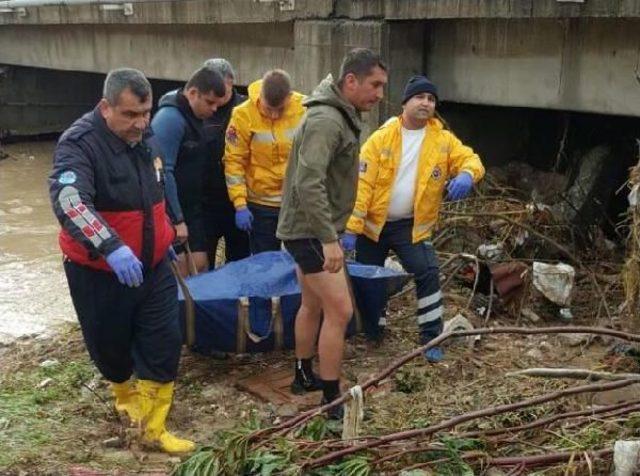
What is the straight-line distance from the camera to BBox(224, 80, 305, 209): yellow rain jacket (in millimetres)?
5254

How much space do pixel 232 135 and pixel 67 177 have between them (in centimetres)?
196

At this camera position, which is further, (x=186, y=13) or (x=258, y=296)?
(x=186, y=13)

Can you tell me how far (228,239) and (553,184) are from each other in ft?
12.1

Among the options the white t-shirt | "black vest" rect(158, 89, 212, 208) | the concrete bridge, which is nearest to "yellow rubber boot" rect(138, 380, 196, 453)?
"black vest" rect(158, 89, 212, 208)

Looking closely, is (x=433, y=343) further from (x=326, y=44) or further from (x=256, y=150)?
(x=326, y=44)

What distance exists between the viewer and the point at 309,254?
3939 mm

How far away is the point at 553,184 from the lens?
8047 mm

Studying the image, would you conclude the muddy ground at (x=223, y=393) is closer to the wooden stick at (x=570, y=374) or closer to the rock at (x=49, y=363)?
the rock at (x=49, y=363)

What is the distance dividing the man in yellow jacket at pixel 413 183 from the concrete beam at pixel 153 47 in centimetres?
536

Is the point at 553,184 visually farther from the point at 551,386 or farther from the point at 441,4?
the point at 551,386

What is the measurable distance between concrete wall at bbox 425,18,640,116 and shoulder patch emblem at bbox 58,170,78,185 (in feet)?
14.8

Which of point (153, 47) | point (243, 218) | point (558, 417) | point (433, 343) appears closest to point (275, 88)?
point (243, 218)

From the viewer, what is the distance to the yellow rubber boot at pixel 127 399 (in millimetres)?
4066

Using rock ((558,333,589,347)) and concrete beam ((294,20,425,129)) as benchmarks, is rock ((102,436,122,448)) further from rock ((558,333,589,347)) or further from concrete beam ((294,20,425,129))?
concrete beam ((294,20,425,129))
